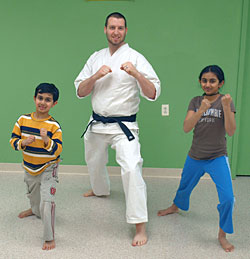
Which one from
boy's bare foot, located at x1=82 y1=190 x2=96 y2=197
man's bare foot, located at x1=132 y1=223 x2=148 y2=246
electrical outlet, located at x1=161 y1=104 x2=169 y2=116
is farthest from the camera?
electrical outlet, located at x1=161 y1=104 x2=169 y2=116

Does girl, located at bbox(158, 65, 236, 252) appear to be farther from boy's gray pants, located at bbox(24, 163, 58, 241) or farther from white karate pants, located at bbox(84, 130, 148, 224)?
boy's gray pants, located at bbox(24, 163, 58, 241)

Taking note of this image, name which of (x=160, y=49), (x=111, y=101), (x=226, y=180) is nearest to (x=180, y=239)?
(x=226, y=180)

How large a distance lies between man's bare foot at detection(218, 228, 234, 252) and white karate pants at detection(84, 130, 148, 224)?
1.57 feet

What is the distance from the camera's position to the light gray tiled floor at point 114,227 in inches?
76.2

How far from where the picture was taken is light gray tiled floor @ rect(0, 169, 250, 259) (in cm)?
194

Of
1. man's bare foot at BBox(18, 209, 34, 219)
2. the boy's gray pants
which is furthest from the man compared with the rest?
man's bare foot at BBox(18, 209, 34, 219)

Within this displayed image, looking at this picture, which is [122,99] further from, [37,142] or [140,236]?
[140,236]

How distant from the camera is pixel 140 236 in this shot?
2.04m

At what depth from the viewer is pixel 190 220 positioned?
92.5 inches

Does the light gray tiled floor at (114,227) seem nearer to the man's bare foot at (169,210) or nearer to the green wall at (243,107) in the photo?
the man's bare foot at (169,210)

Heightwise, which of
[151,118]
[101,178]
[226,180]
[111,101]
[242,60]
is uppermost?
[242,60]

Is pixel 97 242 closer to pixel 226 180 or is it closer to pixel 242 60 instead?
pixel 226 180

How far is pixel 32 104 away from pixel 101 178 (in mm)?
1157

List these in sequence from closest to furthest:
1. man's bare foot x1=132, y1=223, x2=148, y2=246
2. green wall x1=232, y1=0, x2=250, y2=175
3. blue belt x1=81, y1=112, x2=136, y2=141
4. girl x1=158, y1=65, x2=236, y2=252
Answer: girl x1=158, y1=65, x2=236, y2=252 < man's bare foot x1=132, y1=223, x2=148, y2=246 < blue belt x1=81, y1=112, x2=136, y2=141 < green wall x1=232, y1=0, x2=250, y2=175
